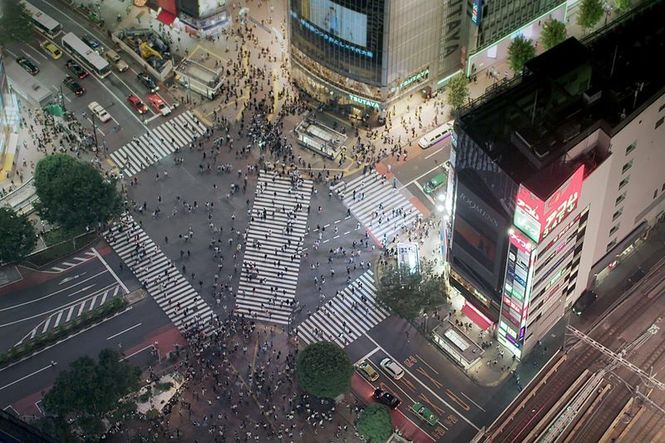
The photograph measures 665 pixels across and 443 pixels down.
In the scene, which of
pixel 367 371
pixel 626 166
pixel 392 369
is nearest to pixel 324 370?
pixel 367 371

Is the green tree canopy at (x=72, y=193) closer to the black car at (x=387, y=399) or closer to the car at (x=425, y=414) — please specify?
the black car at (x=387, y=399)

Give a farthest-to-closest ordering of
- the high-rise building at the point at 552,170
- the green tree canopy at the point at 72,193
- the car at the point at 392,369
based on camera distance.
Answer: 1. the green tree canopy at the point at 72,193
2. the car at the point at 392,369
3. the high-rise building at the point at 552,170

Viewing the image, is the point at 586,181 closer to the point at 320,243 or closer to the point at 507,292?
the point at 507,292

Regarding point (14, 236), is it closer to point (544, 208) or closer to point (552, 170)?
point (544, 208)

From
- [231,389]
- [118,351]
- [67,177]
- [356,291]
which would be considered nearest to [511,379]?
[356,291]

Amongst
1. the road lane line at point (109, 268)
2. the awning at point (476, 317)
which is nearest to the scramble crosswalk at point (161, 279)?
the road lane line at point (109, 268)
